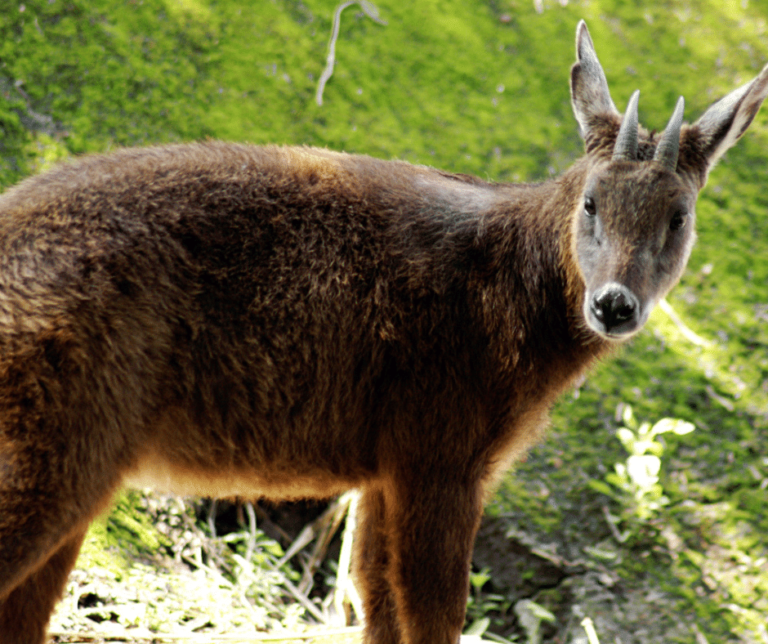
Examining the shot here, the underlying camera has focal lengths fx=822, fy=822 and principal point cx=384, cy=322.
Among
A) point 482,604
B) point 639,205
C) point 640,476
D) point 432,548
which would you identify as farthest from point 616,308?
point 482,604

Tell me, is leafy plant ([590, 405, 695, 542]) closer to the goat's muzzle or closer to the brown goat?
the brown goat

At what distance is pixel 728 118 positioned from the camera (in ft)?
12.0

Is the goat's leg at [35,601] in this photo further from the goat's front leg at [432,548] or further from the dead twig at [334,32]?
the dead twig at [334,32]

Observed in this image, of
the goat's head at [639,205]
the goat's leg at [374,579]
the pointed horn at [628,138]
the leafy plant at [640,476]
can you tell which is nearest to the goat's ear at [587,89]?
the goat's head at [639,205]

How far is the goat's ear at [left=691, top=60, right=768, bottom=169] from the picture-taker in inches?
143

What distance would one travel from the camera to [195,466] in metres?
3.52

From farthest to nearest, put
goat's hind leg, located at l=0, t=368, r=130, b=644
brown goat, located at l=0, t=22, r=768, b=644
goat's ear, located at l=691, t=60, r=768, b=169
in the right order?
goat's ear, located at l=691, t=60, r=768, b=169, brown goat, located at l=0, t=22, r=768, b=644, goat's hind leg, located at l=0, t=368, r=130, b=644

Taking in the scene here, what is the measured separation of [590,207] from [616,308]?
0.52 m

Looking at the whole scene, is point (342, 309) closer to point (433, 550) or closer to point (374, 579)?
point (433, 550)

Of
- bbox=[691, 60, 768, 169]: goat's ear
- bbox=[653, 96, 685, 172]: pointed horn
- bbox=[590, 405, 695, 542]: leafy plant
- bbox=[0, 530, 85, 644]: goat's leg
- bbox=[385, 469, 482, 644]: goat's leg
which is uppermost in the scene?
bbox=[691, 60, 768, 169]: goat's ear

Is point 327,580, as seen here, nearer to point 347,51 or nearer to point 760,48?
point 347,51

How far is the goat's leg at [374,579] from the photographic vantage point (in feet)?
13.5

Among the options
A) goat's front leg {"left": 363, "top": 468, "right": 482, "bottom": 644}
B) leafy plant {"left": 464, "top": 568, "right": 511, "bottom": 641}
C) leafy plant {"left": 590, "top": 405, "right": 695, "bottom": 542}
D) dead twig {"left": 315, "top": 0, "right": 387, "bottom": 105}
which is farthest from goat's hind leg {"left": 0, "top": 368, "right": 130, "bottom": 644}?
dead twig {"left": 315, "top": 0, "right": 387, "bottom": 105}

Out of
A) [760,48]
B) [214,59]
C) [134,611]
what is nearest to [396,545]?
[134,611]
